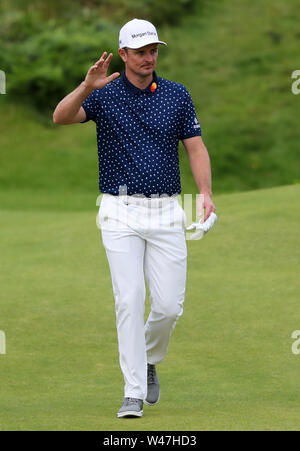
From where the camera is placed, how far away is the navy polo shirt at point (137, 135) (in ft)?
23.5

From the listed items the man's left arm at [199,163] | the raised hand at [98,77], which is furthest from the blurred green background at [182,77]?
the raised hand at [98,77]

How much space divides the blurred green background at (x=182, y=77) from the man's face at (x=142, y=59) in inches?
594

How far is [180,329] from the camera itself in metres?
10.6

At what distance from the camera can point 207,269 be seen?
42.4 feet

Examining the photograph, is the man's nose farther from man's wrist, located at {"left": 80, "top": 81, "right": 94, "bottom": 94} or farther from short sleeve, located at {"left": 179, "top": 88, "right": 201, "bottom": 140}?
man's wrist, located at {"left": 80, "top": 81, "right": 94, "bottom": 94}

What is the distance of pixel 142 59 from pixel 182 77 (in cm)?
2150

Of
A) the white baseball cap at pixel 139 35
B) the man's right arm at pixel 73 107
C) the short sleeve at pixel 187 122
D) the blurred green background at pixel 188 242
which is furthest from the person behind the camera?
the blurred green background at pixel 188 242

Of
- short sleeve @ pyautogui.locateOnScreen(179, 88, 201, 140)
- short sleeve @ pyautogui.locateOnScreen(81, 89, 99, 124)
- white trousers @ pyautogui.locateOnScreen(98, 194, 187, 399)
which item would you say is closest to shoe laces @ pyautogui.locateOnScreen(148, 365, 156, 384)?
white trousers @ pyautogui.locateOnScreen(98, 194, 187, 399)

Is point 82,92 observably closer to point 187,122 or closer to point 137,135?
point 137,135

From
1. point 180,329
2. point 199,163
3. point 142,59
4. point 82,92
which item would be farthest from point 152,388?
point 180,329

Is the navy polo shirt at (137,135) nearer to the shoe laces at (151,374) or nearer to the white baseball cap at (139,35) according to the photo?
the white baseball cap at (139,35)

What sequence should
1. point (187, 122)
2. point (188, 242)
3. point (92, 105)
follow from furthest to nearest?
point (188, 242) → point (187, 122) → point (92, 105)

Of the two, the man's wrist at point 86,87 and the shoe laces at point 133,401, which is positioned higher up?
the man's wrist at point 86,87
